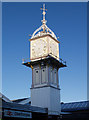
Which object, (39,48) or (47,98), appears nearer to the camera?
(47,98)

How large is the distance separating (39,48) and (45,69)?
328cm

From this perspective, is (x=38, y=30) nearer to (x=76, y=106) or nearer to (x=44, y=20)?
(x=44, y=20)

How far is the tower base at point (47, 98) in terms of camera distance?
27.0 meters

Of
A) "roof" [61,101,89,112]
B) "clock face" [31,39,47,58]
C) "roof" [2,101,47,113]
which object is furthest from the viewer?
"roof" [61,101,89,112]

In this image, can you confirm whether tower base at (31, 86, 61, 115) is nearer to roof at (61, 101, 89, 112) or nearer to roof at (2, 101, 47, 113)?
roof at (2, 101, 47, 113)

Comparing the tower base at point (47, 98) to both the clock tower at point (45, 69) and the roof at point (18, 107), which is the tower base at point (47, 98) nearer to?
the clock tower at point (45, 69)

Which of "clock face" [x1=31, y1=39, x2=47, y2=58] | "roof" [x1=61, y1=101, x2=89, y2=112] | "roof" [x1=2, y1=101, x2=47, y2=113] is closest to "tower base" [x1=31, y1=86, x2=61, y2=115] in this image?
"roof" [x1=2, y1=101, x2=47, y2=113]

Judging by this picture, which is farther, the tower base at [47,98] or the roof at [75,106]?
the roof at [75,106]

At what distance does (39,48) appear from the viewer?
29703 mm

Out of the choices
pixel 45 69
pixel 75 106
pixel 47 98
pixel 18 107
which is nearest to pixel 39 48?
pixel 45 69

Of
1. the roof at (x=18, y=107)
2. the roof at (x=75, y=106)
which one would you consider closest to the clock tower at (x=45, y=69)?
the roof at (x=18, y=107)

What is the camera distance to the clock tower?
27.5 metres

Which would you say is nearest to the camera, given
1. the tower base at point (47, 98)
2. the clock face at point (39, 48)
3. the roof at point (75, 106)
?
the tower base at point (47, 98)

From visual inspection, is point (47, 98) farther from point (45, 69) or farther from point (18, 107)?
point (18, 107)
